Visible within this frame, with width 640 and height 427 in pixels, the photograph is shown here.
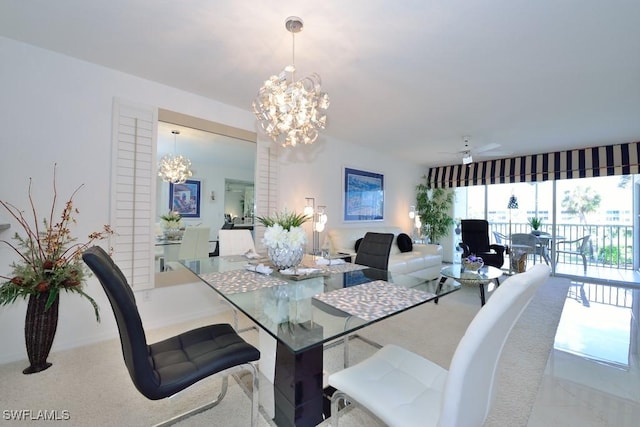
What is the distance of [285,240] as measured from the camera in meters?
1.79

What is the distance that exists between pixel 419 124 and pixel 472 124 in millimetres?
689

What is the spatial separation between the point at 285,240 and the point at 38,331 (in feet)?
6.14

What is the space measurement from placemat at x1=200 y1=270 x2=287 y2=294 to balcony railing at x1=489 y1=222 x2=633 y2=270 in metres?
5.88

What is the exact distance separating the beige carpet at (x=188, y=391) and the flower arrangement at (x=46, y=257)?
1.38 ft

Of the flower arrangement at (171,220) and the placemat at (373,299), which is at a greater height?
the flower arrangement at (171,220)

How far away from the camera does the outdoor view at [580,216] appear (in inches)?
191

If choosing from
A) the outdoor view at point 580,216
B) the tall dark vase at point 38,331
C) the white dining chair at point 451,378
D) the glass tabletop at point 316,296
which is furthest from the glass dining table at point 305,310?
the outdoor view at point 580,216

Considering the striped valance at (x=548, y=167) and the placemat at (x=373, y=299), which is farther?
the striped valance at (x=548, y=167)

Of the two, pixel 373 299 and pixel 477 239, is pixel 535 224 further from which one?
pixel 373 299

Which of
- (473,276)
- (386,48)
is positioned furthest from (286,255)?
(473,276)

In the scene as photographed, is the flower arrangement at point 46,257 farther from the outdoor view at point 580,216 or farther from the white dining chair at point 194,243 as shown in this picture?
the outdoor view at point 580,216

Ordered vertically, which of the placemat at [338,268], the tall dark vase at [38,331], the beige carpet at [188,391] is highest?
the placemat at [338,268]

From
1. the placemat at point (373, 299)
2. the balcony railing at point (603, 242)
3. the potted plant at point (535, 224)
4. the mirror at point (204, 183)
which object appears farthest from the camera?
the potted plant at point (535, 224)

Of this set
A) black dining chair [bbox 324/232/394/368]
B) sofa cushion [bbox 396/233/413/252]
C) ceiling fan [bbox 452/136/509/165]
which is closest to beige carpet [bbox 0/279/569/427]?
black dining chair [bbox 324/232/394/368]
